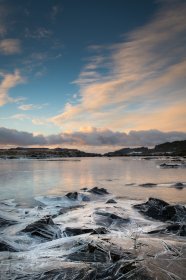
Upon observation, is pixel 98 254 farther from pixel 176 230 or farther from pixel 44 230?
pixel 176 230

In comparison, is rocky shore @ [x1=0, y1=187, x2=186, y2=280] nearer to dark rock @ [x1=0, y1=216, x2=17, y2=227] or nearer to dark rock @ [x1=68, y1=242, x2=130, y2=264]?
dark rock @ [x1=68, y1=242, x2=130, y2=264]

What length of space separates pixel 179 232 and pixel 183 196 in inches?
460

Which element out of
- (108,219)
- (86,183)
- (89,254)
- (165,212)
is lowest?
(86,183)

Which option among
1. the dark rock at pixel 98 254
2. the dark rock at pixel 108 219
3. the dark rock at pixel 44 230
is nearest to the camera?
the dark rock at pixel 98 254

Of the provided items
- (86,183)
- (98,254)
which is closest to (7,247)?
(98,254)

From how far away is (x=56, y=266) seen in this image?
5.55 metres

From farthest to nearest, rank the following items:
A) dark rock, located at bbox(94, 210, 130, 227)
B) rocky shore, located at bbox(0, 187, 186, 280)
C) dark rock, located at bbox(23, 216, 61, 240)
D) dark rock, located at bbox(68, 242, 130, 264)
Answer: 1. dark rock, located at bbox(94, 210, 130, 227)
2. dark rock, located at bbox(23, 216, 61, 240)
3. dark rock, located at bbox(68, 242, 130, 264)
4. rocky shore, located at bbox(0, 187, 186, 280)

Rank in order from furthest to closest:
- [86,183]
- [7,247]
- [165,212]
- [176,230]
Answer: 1. [86,183]
2. [165,212]
3. [176,230]
4. [7,247]

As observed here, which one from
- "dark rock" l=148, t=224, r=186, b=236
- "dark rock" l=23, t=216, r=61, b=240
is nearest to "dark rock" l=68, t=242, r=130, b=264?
"dark rock" l=23, t=216, r=61, b=240

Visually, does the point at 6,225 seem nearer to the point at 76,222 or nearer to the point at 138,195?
the point at 76,222

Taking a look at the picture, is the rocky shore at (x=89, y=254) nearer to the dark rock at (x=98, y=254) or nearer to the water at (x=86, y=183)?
the dark rock at (x=98, y=254)

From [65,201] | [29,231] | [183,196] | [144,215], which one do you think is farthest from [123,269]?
[183,196]

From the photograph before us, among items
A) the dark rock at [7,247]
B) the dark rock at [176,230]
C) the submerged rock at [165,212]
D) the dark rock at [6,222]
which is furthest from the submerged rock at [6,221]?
the submerged rock at [165,212]

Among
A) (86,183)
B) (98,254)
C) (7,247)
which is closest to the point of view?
(98,254)
